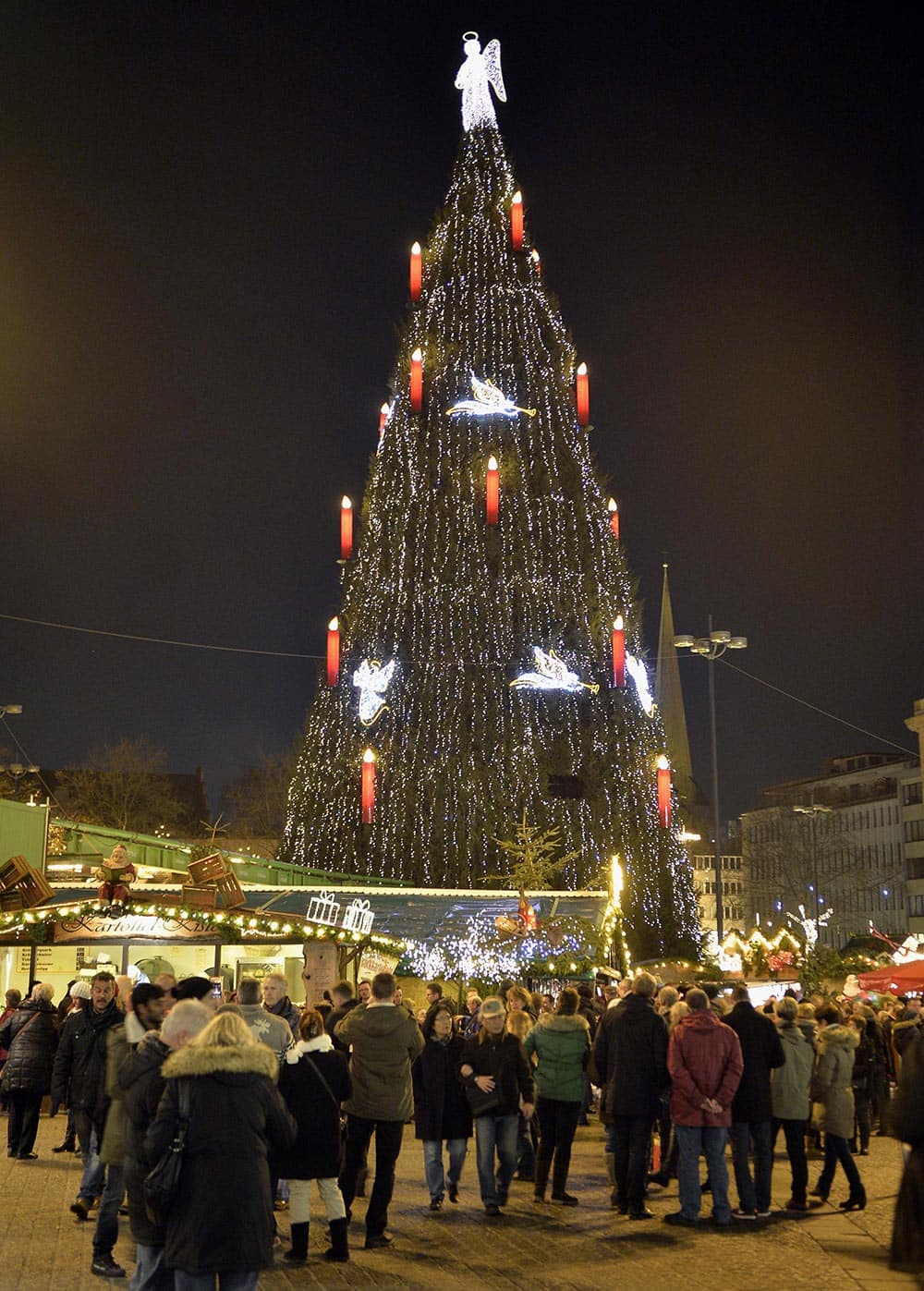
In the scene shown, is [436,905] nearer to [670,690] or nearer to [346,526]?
[346,526]

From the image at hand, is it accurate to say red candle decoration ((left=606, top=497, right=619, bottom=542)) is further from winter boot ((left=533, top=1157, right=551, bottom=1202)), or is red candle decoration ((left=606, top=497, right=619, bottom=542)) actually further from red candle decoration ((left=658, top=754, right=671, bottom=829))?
winter boot ((left=533, top=1157, right=551, bottom=1202))

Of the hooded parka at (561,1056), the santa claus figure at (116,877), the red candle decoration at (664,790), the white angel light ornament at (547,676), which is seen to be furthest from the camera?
the red candle decoration at (664,790)

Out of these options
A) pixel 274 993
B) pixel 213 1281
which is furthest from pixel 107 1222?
pixel 213 1281

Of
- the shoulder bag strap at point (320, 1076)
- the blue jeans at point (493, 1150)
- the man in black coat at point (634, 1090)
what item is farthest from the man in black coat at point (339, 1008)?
the man in black coat at point (634, 1090)

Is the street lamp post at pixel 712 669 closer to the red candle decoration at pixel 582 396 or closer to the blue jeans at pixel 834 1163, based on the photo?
the red candle decoration at pixel 582 396

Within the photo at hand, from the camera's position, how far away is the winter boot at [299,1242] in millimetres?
9188

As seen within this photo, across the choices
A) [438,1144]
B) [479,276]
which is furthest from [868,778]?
[438,1144]

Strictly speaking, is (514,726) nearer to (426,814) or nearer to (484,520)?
(426,814)

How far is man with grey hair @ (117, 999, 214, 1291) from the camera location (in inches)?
254

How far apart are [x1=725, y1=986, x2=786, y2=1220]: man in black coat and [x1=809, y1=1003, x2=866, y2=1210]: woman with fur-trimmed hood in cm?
78

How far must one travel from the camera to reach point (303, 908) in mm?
23375

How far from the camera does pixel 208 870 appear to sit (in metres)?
19.1

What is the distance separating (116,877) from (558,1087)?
→ 8559mm

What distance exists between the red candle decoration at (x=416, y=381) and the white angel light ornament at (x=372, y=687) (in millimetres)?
7615
